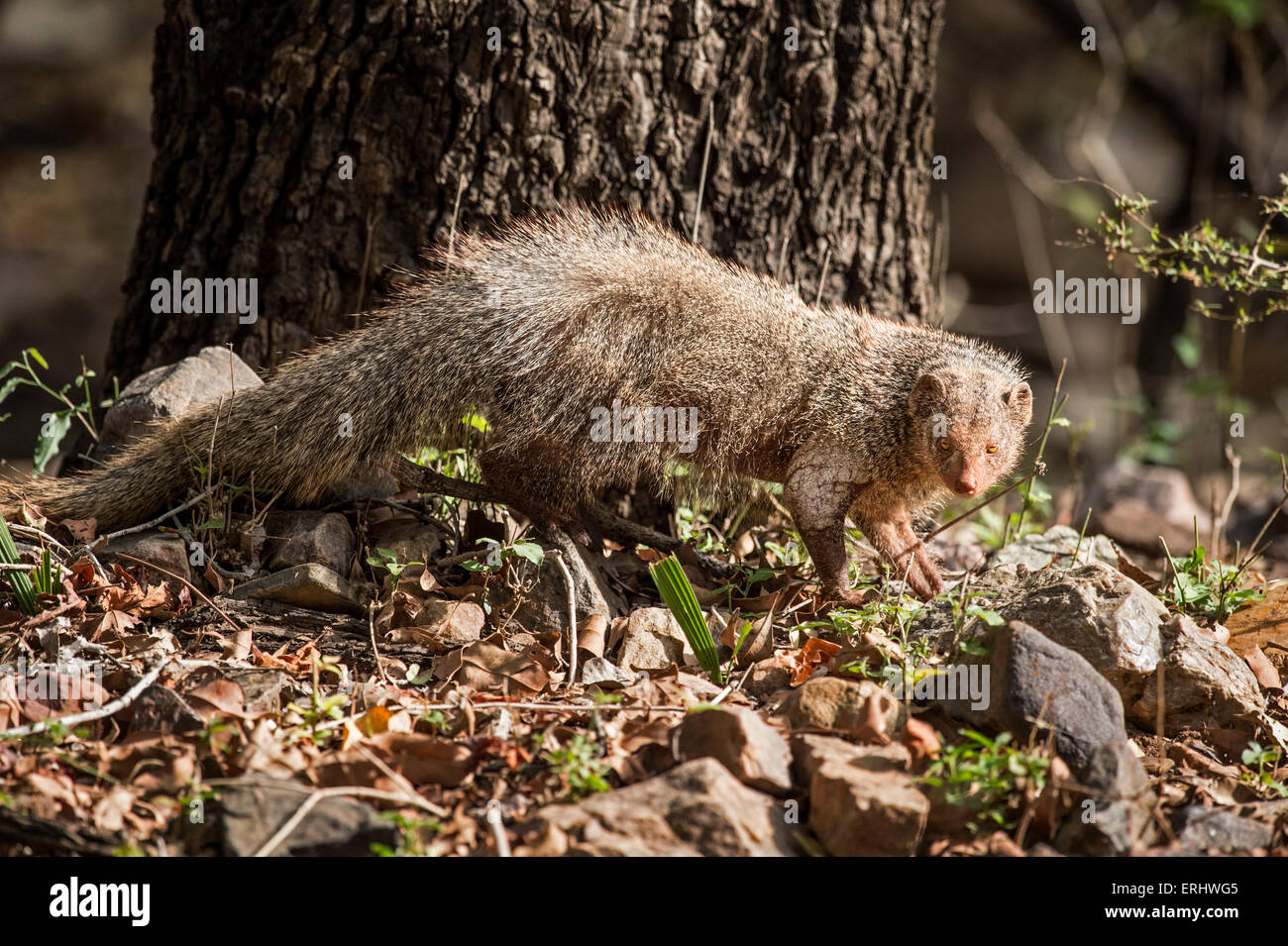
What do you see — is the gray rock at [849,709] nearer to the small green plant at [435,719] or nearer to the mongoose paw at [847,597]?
the small green plant at [435,719]

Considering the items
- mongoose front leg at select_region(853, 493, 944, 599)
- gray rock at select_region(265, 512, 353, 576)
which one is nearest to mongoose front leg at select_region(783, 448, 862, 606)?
mongoose front leg at select_region(853, 493, 944, 599)

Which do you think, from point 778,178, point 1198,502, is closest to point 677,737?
point 778,178

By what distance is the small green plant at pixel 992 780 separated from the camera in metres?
2.51

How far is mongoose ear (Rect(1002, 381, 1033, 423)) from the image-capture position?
4234 millimetres

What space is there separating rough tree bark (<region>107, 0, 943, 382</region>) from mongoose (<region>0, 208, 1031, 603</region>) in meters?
0.40

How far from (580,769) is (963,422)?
7.23 ft

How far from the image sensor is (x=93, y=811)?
2.49m

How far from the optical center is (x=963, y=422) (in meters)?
4.10

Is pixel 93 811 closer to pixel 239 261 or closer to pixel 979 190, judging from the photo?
pixel 239 261

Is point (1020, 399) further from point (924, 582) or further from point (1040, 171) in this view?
point (1040, 171)

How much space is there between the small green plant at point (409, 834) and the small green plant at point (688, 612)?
41.0 inches

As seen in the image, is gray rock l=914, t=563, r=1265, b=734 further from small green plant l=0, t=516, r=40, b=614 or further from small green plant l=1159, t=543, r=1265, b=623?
small green plant l=0, t=516, r=40, b=614

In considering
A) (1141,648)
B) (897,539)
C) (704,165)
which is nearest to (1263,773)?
(1141,648)

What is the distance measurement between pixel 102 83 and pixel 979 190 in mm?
9938
